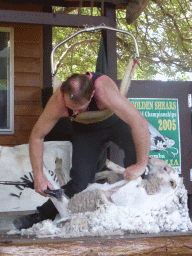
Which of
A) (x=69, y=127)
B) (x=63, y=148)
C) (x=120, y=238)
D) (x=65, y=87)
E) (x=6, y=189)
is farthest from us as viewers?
(x=69, y=127)

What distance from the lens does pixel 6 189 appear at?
3.54m

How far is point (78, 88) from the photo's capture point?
7.53 ft

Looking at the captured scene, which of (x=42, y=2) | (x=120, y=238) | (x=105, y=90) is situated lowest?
(x=120, y=238)

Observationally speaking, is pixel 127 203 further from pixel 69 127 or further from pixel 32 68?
pixel 32 68

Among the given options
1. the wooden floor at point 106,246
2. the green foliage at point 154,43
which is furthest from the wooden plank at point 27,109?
the wooden floor at point 106,246

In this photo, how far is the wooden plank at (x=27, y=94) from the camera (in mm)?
5102

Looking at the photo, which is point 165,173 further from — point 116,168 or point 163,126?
point 163,126

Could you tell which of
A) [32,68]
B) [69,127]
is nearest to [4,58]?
[32,68]

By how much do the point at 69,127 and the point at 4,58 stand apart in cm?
167

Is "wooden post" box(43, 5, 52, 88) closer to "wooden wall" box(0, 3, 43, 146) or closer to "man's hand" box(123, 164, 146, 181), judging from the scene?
"wooden wall" box(0, 3, 43, 146)

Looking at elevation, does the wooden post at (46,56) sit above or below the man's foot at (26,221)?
above

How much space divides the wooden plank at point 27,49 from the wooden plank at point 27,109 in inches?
29.3

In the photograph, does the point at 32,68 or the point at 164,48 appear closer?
the point at 32,68

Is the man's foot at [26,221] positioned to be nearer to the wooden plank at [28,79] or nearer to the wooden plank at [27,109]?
the wooden plank at [27,109]
